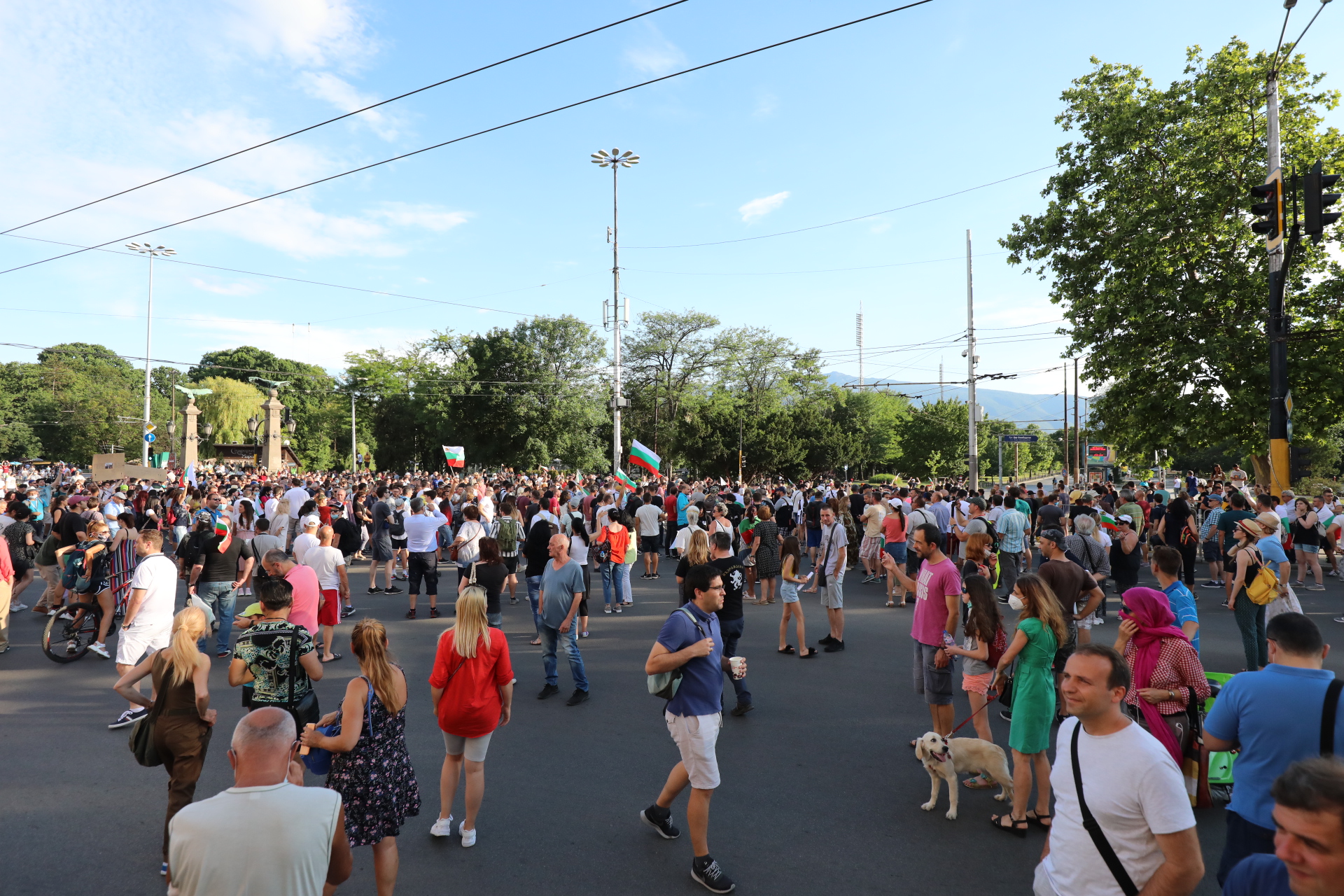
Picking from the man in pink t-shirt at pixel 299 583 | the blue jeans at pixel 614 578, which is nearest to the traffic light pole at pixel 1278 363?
the blue jeans at pixel 614 578

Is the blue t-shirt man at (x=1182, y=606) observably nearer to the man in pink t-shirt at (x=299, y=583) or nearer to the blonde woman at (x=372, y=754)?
the blonde woman at (x=372, y=754)

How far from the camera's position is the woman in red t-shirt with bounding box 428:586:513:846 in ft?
14.5

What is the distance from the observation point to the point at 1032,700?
4531mm

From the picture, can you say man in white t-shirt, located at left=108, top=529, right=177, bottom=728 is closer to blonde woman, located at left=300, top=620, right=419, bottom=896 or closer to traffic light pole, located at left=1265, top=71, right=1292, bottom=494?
blonde woman, located at left=300, top=620, right=419, bottom=896

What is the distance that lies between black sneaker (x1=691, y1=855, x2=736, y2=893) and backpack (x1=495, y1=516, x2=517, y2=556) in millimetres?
7538

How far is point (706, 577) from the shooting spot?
4.35 meters

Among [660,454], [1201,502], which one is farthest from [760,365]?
[1201,502]

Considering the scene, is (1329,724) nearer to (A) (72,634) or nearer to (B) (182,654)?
(B) (182,654)

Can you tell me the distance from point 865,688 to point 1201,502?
15.1m

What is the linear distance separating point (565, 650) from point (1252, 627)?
7.11m

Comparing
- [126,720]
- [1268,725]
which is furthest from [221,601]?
[1268,725]

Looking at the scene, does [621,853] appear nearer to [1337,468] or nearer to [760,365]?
[760,365]

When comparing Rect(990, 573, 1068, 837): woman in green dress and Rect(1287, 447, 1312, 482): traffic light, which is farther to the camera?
Rect(1287, 447, 1312, 482): traffic light

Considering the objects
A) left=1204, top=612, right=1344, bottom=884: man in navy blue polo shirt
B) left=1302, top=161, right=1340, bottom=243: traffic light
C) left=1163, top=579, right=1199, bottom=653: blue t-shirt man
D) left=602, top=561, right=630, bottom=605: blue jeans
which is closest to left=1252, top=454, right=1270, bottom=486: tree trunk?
left=1302, top=161, right=1340, bottom=243: traffic light
